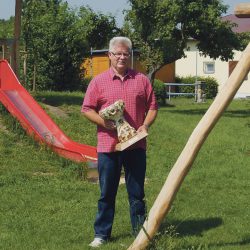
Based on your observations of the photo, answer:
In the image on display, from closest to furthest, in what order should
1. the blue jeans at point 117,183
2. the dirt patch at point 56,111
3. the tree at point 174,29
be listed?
the blue jeans at point 117,183 < the dirt patch at point 56,111 < the tree at point 174,29

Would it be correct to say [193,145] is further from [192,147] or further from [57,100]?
[57,100]

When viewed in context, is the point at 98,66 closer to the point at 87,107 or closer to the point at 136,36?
the point at 136,36

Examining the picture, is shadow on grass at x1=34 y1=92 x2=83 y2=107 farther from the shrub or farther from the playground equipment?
the playground equipment

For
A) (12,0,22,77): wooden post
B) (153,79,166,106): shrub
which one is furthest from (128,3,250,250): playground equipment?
(153,79,166,106): shrub

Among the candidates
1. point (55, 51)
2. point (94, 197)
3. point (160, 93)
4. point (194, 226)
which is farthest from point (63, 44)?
point (194, 226)

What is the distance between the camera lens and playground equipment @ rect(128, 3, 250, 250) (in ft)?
16.3

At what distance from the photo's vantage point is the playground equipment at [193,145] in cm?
495

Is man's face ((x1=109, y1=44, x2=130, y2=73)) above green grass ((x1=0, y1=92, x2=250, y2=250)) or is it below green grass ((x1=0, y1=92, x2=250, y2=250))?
above

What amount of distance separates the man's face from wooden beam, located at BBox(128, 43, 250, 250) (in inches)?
34.0

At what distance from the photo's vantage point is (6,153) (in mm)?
10422

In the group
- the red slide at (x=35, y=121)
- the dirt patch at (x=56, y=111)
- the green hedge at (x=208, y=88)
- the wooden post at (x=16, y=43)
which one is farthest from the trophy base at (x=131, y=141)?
the green hedge at (x=208, y=88)

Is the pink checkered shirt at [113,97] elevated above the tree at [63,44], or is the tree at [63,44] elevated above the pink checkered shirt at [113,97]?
the tree at [63,44]

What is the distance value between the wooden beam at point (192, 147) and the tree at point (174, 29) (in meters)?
16.7

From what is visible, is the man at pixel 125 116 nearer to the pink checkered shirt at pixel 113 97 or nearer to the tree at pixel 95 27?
the pink checkered shirt at pixel 113 97
